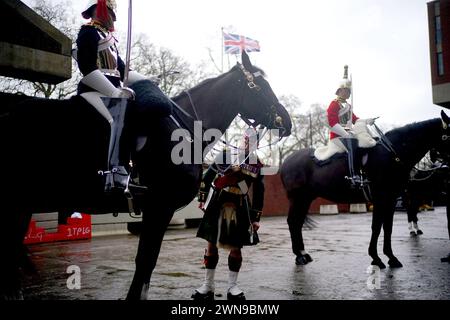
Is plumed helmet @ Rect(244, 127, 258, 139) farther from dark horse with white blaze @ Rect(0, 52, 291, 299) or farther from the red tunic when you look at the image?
the red tunic

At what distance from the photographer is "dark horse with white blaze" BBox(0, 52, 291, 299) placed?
4.01 metres

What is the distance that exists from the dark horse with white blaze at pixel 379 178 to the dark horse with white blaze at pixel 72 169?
4.49 m

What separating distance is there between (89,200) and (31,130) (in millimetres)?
930

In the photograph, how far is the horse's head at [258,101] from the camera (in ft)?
16.7

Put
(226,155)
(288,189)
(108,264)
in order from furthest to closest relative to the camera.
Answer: (288,189) < (108,264) < (226,155)

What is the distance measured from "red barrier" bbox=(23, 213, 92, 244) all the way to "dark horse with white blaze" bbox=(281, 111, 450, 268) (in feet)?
28.7

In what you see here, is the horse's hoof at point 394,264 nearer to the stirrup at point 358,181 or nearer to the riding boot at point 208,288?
the stirrup at point 358,181

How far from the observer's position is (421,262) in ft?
24.5

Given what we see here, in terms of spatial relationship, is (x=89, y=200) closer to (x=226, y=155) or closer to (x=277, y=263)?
(x=226, y=155)

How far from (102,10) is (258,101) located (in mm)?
2142

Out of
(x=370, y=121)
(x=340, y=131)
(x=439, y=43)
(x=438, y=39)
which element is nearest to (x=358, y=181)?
(x=340, y=131)

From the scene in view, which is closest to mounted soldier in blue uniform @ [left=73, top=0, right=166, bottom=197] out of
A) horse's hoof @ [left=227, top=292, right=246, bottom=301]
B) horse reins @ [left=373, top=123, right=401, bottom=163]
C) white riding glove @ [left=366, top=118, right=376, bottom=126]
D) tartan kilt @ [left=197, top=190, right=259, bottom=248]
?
tartan kilt @ [left=197, top=190, right=259, bottom=248]

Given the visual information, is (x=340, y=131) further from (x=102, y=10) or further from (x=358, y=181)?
(x=102, y=10)
